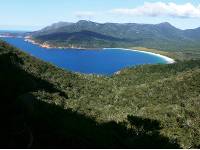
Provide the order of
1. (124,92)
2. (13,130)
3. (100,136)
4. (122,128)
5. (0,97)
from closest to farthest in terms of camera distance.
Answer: (13,130), (0,97), (100,136), (122,128), (124,92)

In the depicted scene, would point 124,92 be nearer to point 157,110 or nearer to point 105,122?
point 157,110

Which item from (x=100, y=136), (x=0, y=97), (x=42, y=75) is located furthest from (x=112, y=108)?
(x=0, y=97)

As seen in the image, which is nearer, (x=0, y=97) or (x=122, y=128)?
(x=0, y=97)

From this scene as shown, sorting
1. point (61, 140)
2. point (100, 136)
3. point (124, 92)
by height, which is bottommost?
point (124, 92)

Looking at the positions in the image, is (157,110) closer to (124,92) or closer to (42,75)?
(124,92)

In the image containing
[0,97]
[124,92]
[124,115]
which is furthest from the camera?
[124,92]

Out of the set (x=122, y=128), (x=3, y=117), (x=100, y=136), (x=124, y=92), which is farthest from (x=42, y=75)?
(x=3, y=117)

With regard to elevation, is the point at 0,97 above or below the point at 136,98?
above
